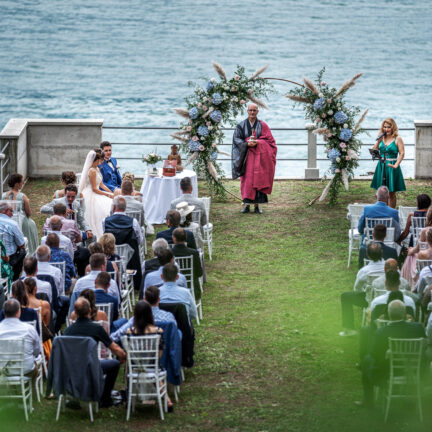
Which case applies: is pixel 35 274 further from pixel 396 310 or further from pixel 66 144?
pixel 66 144

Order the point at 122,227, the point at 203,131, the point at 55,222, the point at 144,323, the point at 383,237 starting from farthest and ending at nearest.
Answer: the point at 203,131
the point at 122,227
the point at 55,222
the point at 383,237
the point at 144,323

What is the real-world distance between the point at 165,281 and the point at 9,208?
2.91 metres

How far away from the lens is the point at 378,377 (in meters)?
7.36

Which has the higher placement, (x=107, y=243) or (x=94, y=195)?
(x=94, y=195)

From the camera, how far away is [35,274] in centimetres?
846

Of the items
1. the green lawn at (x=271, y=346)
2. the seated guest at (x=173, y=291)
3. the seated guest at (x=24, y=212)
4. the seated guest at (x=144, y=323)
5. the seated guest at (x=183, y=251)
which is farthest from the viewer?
the seated guest at (x=24, y=212)

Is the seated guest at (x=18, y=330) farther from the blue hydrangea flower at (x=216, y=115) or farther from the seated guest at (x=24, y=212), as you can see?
the blue hydrangea flower at (x=216, y=115)

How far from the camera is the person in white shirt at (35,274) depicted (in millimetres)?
8359

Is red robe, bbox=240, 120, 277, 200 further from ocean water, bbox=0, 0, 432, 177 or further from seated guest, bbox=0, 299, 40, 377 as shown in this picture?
ocean water, bbox=0, 0, 432, 177

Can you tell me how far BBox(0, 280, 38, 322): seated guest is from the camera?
7.73 m

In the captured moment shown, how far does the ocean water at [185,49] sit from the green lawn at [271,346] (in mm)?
39280

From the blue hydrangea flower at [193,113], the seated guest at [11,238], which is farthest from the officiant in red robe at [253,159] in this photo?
the seated guest at [11,238]

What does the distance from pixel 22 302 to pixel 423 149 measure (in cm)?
1085

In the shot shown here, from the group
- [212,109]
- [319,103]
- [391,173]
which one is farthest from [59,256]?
[319,103]
